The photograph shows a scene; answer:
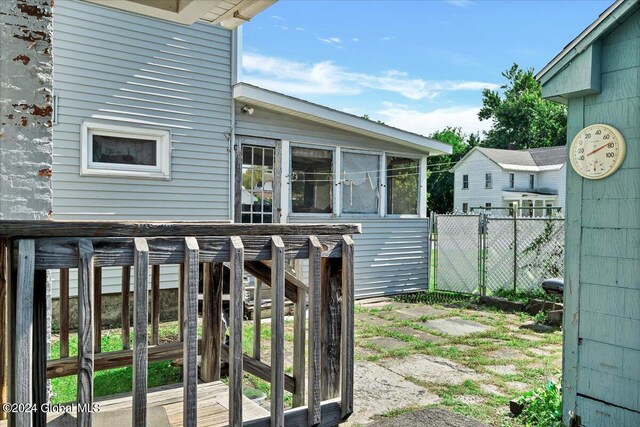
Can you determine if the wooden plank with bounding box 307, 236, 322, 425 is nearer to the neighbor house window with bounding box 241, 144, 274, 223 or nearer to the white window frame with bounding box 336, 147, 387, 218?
the neighbor house window with bounding box 241, 144, 274, 223

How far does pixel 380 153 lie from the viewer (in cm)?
767

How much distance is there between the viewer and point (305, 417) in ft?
6.30

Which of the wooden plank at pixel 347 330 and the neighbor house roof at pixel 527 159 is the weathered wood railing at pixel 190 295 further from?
the neighbor house roof at pixel 527 159

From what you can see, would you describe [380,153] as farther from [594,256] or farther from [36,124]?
[36,124]

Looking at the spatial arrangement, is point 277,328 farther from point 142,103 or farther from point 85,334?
point 142,103

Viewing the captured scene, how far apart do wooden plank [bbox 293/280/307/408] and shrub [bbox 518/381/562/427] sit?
169 cm

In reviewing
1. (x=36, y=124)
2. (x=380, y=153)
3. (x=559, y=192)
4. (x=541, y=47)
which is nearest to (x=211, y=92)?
(x=380, y=153)

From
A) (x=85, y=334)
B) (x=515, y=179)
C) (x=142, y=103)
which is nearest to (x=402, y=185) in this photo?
(x=142, y=103)

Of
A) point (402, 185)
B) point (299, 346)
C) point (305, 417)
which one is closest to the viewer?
point (305, 417)

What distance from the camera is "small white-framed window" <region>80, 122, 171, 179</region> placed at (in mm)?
5328

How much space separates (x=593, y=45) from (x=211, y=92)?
4681 millimetres

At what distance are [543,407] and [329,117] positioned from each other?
4.71 meters

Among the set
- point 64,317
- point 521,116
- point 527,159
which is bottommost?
point 64,317

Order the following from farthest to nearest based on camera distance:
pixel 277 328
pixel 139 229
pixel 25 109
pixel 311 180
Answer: pixel 311 180 → pixel 25 109 → pixel 277 328 → pixel 139 229
